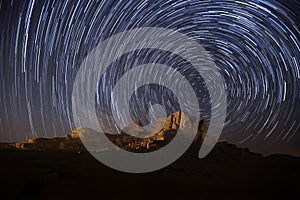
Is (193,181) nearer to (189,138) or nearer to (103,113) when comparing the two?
(189,138)

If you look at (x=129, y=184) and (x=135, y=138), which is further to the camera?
(x=135, y=138)

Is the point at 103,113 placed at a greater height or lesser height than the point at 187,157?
greater

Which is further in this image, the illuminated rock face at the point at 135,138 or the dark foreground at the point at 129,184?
the illuminated rock face at the point at 135,138

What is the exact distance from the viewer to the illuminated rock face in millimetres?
33406

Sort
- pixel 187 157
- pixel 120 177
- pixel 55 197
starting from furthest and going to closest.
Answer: pixel 187 157
pixel 120 177
pixel 55 197

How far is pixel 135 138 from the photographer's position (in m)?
39.9

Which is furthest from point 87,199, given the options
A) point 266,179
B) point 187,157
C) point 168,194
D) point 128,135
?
point 128,135

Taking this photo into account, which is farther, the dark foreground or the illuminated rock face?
the illuminated rock face

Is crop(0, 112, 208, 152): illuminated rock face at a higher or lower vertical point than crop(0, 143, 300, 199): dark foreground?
higher

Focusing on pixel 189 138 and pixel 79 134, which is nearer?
pixel 189 138

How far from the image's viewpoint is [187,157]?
1175 inches

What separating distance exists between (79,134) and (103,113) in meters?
15.5

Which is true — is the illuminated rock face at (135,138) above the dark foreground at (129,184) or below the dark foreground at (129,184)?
above

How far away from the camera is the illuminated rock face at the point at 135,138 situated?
33.4 meters
